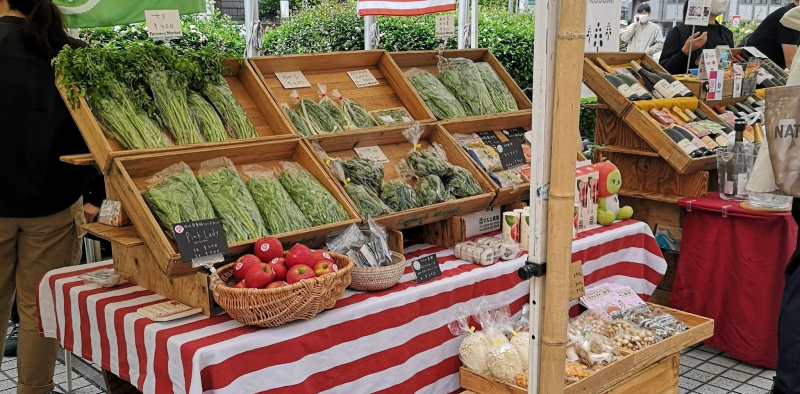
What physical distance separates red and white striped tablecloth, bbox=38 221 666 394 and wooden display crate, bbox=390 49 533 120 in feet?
4.28

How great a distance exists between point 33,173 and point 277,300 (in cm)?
159

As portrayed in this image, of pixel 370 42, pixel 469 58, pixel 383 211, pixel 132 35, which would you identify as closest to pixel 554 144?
pixel 383 211

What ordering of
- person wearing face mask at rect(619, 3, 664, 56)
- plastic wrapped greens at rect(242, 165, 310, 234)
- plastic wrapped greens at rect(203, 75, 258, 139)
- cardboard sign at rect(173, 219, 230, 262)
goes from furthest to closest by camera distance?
person wearing face mask at rect(619, 3, 664, 56), plastic wrapped greens at rect(203, 75, 258, 139), plastic wrapped greens at rect(242, 165, 310, 234), cardboard sign at rect(173, 219, 230, 262)

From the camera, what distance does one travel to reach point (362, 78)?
3.92m

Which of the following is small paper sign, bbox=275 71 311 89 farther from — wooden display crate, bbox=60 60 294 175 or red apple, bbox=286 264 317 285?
red apple, bbox=286 264 317 285

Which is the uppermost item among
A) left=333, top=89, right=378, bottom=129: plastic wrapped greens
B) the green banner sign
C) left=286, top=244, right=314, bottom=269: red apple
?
the green banner sign

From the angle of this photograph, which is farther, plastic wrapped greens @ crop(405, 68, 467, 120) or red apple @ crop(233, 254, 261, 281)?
plastic wrapped greens @ crop(405, 68, 467, 120)

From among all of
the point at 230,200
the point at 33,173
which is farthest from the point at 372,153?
the point at 33,173

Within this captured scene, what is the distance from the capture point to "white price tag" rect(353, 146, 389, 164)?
3.53m

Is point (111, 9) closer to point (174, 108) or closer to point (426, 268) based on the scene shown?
point (174, 108)

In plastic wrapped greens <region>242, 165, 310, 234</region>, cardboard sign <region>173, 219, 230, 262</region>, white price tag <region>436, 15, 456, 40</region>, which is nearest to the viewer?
cardboard sign <region>173, 219, 230, 262</region>

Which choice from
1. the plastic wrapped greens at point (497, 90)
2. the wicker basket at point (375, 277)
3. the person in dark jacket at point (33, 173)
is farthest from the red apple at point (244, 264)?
the plastic wrapped greens at point (497, 90)

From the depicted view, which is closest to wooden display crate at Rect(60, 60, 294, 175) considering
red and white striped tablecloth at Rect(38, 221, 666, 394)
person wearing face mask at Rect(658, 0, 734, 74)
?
red and white striped tablecloth at Rect(38, 221, 666, 394)

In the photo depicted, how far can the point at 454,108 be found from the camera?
3.93m
